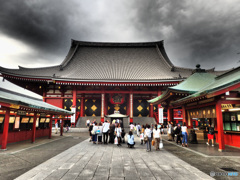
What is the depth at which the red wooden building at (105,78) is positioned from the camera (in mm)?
22625

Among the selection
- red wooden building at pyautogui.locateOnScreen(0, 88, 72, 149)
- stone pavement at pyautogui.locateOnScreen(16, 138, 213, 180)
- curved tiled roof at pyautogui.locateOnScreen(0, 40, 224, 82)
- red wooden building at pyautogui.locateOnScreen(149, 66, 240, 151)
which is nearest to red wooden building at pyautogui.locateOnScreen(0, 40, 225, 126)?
curved tiled roof at pyautogui.locateOnScreen(0, 40, 224, 82)

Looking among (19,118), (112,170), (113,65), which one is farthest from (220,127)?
(113,65)

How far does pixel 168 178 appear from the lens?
479cm

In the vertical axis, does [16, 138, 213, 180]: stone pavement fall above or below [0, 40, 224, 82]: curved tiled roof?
below

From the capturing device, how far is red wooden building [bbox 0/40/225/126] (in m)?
22.6

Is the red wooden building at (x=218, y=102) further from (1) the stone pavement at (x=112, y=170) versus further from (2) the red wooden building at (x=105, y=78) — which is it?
(2) the red wooden building at (x=105, y=78)

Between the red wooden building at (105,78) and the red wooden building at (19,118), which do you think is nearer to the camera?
the red wooden building at (19,118)

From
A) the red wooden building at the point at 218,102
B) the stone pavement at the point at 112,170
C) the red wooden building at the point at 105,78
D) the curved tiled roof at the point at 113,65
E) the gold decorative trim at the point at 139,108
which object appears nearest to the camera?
the stone pavement at the point at 112,170

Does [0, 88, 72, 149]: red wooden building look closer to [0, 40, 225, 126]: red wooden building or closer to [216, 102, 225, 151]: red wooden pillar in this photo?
[0, 40, 225, 126]: red wooden building

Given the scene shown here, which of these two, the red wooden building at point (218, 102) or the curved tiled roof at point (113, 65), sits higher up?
the curved tiled roof at point (113, 65)

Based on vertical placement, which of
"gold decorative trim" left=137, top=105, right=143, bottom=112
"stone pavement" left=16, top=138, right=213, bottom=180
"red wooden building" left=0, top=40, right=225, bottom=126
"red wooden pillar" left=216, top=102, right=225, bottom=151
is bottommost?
"stone pavement" left=16, top=138, right=213, bottom=180

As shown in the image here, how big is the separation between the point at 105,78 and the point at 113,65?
574 centimetres

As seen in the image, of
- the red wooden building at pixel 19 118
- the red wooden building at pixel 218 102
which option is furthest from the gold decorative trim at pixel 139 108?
the red wooden building at pixel 19 118

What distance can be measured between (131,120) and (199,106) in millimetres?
12658
